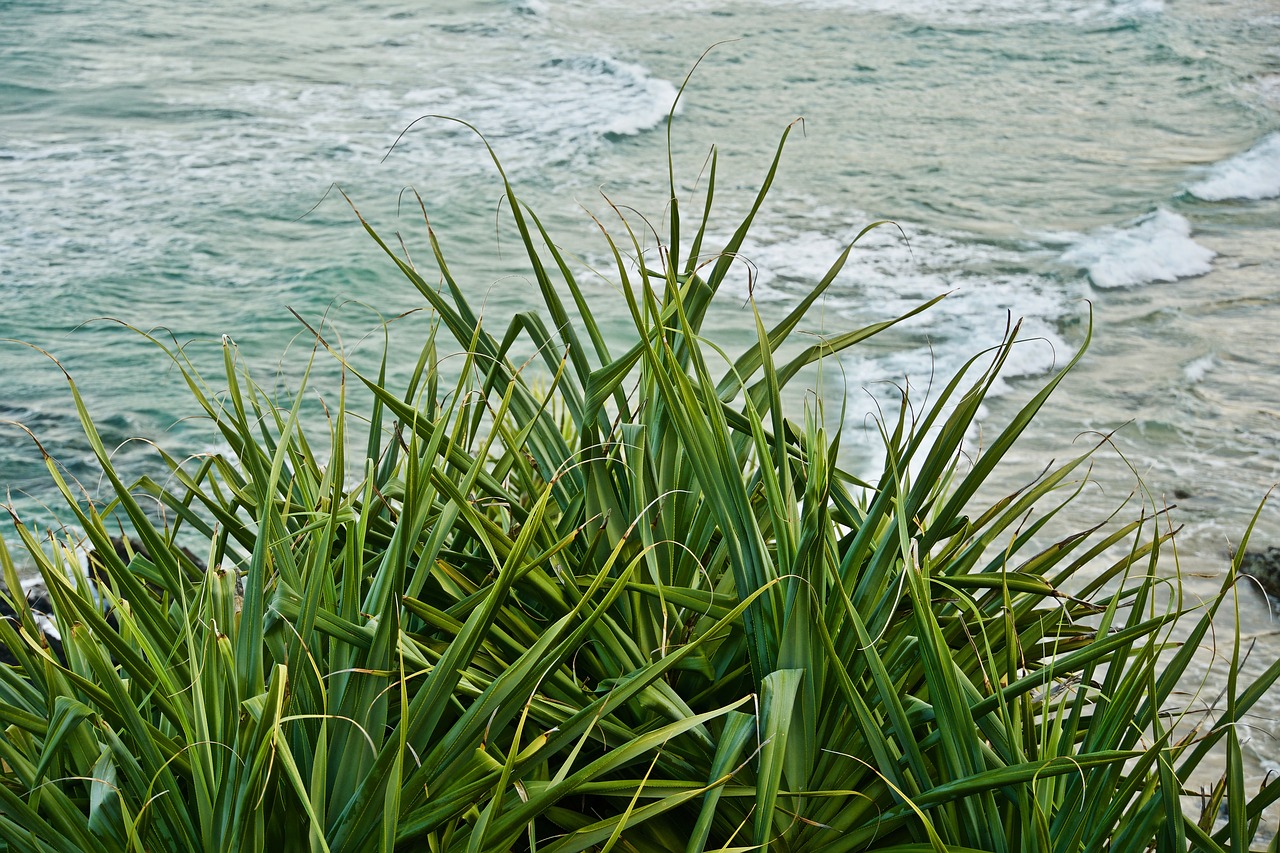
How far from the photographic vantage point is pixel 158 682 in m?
1.14

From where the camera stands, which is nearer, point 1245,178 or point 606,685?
point 606,685

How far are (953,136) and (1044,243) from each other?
3044 mm

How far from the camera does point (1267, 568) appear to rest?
11.0ft

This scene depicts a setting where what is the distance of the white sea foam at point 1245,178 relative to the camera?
822 centimetres

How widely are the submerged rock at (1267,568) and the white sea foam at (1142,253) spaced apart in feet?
11.9

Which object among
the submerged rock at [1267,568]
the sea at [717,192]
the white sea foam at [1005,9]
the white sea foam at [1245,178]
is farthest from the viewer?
the white sea foam at [1005,9]

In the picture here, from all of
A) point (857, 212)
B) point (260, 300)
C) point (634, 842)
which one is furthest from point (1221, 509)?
point (260, 300)

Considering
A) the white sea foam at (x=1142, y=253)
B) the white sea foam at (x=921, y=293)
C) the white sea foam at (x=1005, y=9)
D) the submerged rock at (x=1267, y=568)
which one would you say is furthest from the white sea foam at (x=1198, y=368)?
the white sea foam at (x=1005, y=9)

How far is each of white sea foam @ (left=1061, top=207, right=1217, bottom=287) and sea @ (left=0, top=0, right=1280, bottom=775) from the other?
3cm

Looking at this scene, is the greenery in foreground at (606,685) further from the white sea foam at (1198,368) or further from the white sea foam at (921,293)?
the white sea foam at (1198,368)

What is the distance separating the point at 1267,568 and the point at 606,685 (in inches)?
117

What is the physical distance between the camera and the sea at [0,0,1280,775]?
5.13 m

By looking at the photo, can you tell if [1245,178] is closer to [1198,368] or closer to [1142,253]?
[1142,253]

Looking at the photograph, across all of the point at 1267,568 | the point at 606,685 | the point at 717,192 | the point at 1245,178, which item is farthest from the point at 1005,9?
the point at 606,685
